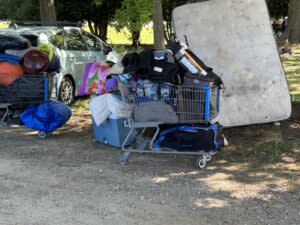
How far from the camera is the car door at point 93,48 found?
10.8 meters

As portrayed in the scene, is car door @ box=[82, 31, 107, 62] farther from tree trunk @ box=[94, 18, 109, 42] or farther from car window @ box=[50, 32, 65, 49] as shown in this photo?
tree trunk @ box=[94, 18, 109, 42]

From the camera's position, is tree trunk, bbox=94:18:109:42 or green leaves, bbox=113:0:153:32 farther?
tree trunk, bbox=94:18:109:42

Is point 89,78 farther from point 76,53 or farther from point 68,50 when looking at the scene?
point 68,50

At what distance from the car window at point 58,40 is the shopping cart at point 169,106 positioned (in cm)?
433

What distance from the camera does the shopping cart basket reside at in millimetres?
7419

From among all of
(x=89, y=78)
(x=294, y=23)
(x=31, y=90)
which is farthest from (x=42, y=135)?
(x=294, y=23)

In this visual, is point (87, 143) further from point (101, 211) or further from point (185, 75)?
point (101, 211)

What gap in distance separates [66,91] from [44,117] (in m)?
2.69

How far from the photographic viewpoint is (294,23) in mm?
22453

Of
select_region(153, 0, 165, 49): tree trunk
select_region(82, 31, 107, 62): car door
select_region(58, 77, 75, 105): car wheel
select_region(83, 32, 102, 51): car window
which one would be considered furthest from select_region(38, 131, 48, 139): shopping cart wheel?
select_region(153, 0, 165, 49): tree trunk

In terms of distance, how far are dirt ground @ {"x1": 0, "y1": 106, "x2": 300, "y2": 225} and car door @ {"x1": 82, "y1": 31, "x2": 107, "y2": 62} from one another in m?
3.79

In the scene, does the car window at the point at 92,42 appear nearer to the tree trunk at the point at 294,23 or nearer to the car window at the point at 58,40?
the car window at the point at 58,40

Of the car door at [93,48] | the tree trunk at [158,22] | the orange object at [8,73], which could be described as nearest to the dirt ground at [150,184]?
the orange object at [8,73]

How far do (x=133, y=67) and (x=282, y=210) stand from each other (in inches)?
93.8
